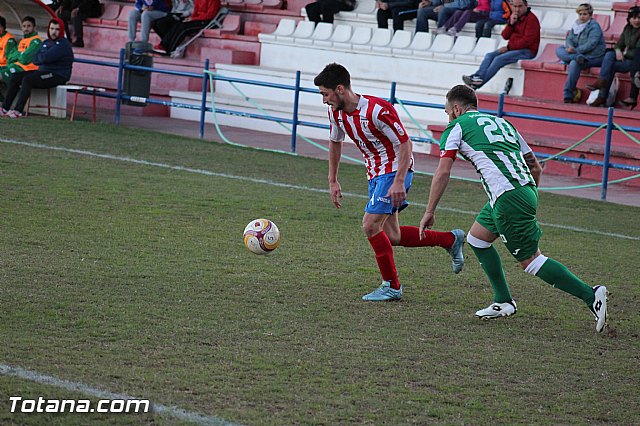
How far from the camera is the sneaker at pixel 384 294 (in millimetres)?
6871

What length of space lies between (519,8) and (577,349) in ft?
36.0

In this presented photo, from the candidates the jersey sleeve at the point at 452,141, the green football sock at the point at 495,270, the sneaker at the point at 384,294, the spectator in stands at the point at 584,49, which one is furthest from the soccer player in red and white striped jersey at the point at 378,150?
the spectator in stands at the point at 584,49

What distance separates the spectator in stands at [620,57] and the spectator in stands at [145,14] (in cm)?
909

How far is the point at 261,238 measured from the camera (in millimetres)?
7699

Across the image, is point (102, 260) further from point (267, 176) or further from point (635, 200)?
point (635, 200)

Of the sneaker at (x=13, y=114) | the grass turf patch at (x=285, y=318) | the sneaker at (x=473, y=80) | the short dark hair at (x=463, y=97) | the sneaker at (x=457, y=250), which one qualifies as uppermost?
the short dark hair at (x=463, y=97)

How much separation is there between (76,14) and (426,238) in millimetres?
16126

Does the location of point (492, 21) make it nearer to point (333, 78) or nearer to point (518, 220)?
point (333, 78)

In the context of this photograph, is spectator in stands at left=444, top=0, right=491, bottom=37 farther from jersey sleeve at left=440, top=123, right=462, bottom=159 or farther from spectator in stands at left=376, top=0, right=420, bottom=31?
jersey sleeve at left=440, top=123, right=462, bottom=159

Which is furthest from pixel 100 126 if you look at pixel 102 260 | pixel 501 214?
A: pixel 501 214

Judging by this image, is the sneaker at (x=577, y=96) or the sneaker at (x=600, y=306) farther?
the sneaker at (x=577, y=96)

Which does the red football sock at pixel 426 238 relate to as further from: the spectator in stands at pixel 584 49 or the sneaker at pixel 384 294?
the spectator in stands at pixel 584 49

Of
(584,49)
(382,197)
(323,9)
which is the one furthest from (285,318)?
(323,9)

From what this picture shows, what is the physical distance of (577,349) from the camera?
599cm
